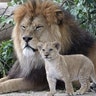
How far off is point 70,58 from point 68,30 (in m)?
0.55

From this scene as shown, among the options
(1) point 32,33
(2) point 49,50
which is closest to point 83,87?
(2) point 49,50

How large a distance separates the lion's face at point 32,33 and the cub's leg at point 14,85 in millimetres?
409

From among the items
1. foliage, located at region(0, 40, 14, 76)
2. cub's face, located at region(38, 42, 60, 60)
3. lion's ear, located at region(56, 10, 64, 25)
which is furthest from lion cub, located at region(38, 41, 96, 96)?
foliage, located at region(0, 40, 14, 76)

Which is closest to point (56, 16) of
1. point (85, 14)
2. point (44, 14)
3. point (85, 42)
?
point (44, 14)

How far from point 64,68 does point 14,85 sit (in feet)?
2.70

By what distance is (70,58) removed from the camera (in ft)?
13.1

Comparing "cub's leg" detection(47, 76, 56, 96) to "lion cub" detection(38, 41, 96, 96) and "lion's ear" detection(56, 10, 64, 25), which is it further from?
"lion's ear" detection(56, 10, 64, 25)

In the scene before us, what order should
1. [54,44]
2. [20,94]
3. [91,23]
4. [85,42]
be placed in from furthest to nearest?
[91,23] < [85,42] < [20,94] < [54,44]

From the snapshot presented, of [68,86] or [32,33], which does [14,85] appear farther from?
[68,86]

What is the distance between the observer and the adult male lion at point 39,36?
4.29 meters

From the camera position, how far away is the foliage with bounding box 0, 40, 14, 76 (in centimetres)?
581

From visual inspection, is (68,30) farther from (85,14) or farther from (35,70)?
(85,14)

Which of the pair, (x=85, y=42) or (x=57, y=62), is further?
(x=85, y=42)

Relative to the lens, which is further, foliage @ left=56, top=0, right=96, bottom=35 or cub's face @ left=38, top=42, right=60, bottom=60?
foliage @ left=56, top=0, right=96, bottom=35
